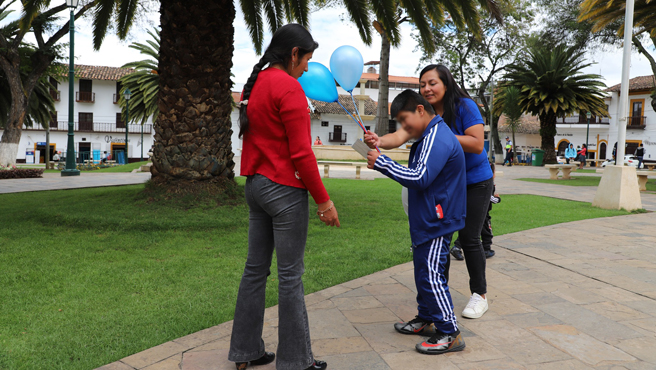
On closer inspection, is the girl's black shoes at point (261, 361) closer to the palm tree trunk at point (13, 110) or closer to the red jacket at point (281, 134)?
the red jacket at point (281, 134)

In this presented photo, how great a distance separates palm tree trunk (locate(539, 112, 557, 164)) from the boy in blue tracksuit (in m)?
26.9

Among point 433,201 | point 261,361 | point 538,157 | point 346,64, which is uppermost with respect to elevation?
point 346,64

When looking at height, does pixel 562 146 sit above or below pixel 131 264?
above

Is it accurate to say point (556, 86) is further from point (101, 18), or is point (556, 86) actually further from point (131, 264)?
point (131, 264)

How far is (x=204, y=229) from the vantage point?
5910 millimetres

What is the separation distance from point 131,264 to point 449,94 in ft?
10.3

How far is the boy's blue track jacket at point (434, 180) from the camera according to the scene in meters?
2.52

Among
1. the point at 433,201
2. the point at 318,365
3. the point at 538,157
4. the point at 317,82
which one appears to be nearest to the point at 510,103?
the point at 538,157

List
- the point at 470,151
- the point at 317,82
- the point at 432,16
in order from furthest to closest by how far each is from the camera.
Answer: the point at 432,16 < the point at 317,82 < the point at 470,151

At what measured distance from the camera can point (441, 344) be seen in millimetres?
2564

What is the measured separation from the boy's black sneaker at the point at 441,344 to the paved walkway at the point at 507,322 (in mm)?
36

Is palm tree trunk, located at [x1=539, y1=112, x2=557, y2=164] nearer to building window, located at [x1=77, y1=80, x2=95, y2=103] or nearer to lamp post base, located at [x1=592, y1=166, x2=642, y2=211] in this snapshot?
lamp post base, located at [x1=592, y1=166, x2=642, y2=211]

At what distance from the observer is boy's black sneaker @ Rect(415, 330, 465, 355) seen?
2.55 meters

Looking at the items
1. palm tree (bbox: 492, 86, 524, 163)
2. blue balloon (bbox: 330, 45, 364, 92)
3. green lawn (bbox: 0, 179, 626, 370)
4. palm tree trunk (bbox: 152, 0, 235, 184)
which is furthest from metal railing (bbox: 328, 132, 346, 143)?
blue balloon (bbox: 330, 45, 364, 92)
